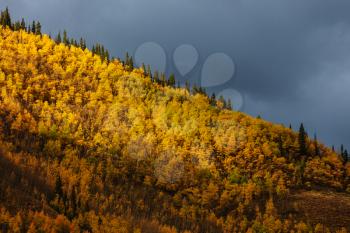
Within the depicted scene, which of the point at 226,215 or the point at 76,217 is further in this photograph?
the point at 226,215

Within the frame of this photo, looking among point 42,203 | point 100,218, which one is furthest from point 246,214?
point 42,203

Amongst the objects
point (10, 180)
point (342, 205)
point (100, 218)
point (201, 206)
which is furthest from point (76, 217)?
point (342, 205)

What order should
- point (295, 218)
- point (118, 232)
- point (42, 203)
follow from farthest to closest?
point (295, 218), point (42, 203), point (118, 232)

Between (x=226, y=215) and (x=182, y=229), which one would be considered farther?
(x=226, y=215)

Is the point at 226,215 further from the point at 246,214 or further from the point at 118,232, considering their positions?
the point at 118,232

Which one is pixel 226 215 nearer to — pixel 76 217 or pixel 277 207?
pixel 277 207

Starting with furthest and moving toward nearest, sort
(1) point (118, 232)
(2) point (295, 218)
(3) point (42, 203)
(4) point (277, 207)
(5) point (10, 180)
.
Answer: (4) point (277, 207)
(2) point (295, 218)
(5) point (10, 180)
(3) point (42, 203)
(1) point (118, 232)

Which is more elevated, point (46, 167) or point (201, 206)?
point (46, 167)

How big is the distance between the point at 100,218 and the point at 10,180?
37.0 m

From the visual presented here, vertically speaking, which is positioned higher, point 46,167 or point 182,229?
point 46,167

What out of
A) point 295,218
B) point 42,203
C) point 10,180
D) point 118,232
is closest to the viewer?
point 118,232

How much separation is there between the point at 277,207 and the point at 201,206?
31.7 m

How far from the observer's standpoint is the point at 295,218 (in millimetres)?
172000

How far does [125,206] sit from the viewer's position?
181250 mm
